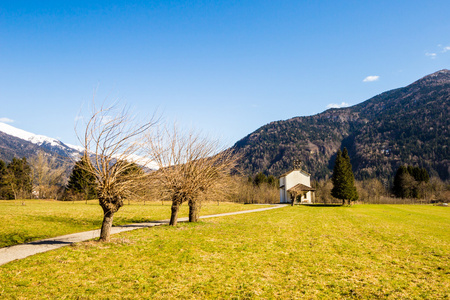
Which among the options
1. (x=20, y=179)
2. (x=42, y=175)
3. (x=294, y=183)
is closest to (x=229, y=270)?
(x=42, y=175)

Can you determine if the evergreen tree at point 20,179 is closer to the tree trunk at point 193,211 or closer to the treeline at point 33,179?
the treeline at point 33,179

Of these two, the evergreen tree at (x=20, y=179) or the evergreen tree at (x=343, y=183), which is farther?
the evergreen tree at (x=20, y=179)

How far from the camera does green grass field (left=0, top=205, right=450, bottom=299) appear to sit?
6977 mm

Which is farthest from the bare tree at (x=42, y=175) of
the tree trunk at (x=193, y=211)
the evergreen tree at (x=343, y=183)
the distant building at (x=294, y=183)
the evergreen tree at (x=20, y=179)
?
the evergreen tree at (x=343, y=183)

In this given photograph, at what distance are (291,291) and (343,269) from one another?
3273 mm

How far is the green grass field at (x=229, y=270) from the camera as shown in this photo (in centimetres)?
698

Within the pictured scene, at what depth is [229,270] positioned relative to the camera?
353 inches

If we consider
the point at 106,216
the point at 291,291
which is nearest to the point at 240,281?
the point at 291,291

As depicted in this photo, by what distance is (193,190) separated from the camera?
1873 centimetres

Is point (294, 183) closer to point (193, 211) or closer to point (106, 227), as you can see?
point (193, 211)

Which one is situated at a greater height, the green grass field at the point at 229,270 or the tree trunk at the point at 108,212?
the tree trunk at the point at 108,212

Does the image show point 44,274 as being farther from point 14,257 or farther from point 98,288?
point 14,257

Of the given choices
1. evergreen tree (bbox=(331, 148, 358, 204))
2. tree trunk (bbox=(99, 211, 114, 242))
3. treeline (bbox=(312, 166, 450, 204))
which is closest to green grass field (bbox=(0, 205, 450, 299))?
tree trunk (bbox=(99, 211, 114, 242))

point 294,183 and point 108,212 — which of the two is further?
point 294,183
